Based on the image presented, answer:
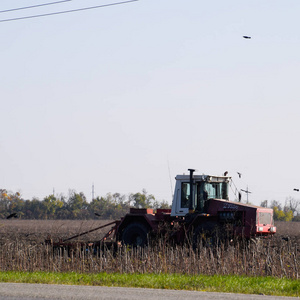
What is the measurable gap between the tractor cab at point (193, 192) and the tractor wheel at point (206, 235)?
0.86 meters

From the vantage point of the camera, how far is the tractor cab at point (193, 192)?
2248 centimetres

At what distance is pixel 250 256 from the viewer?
1684 centimetres

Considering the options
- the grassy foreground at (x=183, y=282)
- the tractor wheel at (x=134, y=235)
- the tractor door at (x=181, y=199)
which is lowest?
the grassy foreground at (x=183, y=282)

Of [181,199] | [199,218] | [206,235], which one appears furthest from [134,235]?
[206,235]

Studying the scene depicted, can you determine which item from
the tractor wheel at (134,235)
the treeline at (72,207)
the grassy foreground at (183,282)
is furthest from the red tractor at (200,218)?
the treeline at (72,207)

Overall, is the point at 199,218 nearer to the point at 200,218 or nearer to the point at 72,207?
the point at 200,218

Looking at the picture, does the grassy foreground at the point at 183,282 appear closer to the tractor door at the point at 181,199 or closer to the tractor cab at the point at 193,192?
the tractor cab at the point at 193,192

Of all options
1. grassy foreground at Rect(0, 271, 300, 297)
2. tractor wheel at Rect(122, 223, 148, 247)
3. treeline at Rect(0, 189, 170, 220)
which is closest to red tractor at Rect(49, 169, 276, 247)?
tractor wheel at Rect(122, 223, 148, 247)

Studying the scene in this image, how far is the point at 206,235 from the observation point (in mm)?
21578

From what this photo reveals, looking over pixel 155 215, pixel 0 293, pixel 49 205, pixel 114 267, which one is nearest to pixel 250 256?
pixel 114 267

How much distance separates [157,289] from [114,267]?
4908mm

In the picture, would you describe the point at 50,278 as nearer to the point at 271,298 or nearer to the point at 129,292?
the point at 129,292

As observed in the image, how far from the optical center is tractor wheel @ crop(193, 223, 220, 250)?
21.0m

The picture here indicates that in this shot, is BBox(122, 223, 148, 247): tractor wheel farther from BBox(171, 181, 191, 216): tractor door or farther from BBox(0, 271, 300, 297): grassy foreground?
BBox(0, 271, 300, 297): grassy foreground
